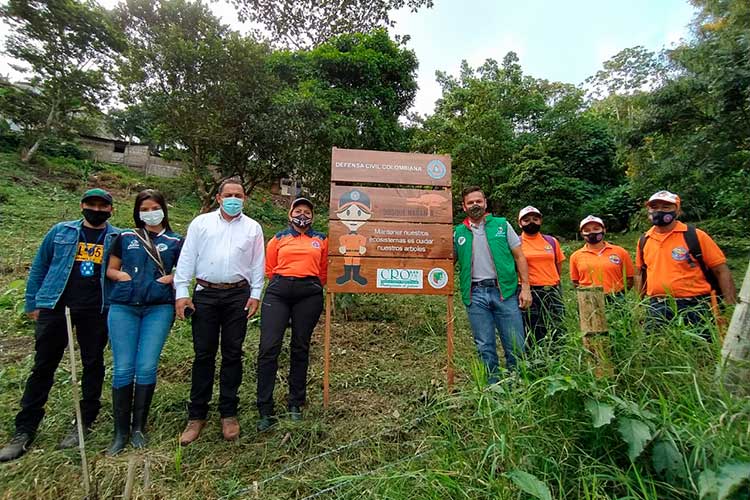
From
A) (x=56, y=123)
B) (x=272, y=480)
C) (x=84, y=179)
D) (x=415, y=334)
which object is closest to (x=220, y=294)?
(x=272, y=480)

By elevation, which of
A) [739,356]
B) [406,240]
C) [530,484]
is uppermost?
[406,240]

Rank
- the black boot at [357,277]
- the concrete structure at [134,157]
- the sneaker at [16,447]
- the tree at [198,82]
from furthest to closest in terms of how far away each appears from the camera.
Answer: the concrete structure at [134,157] < the tree at [198,82] < the black boot at [357,277] < the sneaker at [16,447]

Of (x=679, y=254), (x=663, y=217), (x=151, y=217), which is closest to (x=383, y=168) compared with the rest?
(x=151, y=217)

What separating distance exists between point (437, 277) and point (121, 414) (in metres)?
2.42

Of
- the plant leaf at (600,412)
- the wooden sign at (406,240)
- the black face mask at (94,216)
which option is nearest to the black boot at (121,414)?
the black face mask at (94,216)

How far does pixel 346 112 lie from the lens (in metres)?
10.2

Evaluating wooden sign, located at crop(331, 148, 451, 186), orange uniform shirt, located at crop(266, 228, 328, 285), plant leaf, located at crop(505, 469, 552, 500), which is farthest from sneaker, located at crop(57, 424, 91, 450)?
plant leaf, located at crop(505, 469, 552, 500)

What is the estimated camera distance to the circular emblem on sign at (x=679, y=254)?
2.67 meters

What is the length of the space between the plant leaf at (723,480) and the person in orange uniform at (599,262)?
201cm

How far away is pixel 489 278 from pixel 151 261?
237 cm

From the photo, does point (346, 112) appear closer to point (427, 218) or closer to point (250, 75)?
point (250, 75)

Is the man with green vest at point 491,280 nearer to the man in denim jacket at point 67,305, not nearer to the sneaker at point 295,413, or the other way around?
the sneaker at point 295,413

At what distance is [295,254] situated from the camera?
9.27ft

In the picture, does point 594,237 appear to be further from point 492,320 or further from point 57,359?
point 57,359
